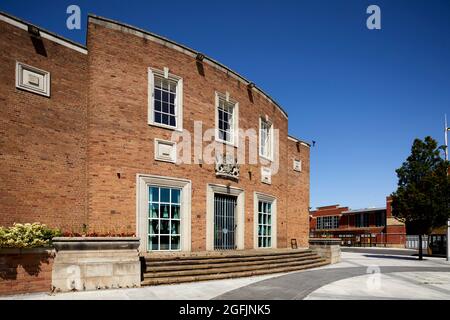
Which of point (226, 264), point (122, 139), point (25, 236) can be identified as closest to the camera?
point (25, 236)

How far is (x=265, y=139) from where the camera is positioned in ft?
66.0

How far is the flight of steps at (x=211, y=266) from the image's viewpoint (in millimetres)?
10570

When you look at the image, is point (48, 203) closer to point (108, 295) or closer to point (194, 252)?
point (108, 295)

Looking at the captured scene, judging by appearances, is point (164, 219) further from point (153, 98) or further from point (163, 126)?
point (153, 98)

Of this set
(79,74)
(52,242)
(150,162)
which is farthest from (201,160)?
(52,242)

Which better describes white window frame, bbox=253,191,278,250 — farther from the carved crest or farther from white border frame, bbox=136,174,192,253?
white border frame, bbox=136,174,192,253

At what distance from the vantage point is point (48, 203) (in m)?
11.4

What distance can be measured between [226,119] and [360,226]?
44.2 meters

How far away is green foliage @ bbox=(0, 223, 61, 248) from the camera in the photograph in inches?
336

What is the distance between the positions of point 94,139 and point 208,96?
567 centimetres

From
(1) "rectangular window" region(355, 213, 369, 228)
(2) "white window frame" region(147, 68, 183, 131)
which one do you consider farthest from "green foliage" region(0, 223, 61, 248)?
(1) "rectangular window" region(355, 213, 369, 228)

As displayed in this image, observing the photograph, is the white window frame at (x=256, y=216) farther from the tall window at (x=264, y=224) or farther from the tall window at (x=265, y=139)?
the tall window at (x=265, y=139)

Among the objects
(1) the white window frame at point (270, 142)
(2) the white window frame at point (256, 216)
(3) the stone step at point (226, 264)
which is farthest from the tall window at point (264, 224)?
(3) the stone step at point (226, 264)

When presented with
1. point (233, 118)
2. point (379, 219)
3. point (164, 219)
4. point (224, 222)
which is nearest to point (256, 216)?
point (224, 222)
